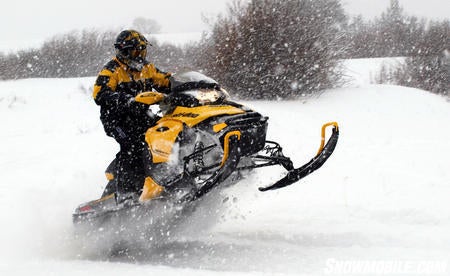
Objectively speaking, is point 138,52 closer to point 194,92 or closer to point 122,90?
point 122,90

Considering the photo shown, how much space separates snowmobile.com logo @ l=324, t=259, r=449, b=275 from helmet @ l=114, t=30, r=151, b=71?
8.03 feet

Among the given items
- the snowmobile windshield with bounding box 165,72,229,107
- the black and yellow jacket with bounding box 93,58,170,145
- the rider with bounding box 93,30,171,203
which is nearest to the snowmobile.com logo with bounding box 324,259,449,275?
the snowmobile windshield with bounding box 165,72,229,107

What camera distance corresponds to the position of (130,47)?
4.78m

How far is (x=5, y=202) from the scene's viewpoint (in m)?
6.39

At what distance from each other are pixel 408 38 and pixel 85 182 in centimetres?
2975

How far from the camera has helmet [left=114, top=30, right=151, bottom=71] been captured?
4781 mm

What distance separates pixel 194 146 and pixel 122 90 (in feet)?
3.22

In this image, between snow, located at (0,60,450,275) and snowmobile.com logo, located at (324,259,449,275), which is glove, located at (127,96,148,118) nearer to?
snow, located at (0,60,450,275)

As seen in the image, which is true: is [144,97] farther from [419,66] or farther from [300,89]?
[419,66]

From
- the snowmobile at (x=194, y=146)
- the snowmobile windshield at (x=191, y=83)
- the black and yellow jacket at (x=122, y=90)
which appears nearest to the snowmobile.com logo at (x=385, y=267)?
the snowmobile at (x=194, y=146)

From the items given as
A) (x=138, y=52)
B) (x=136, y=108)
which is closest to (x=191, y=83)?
(x=136, y=108)

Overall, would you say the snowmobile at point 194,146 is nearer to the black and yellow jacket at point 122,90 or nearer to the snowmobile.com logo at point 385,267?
the black and yellow jacket at point 122,90

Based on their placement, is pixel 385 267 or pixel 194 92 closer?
pixel 385 267

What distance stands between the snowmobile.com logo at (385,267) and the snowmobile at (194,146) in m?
0.82
